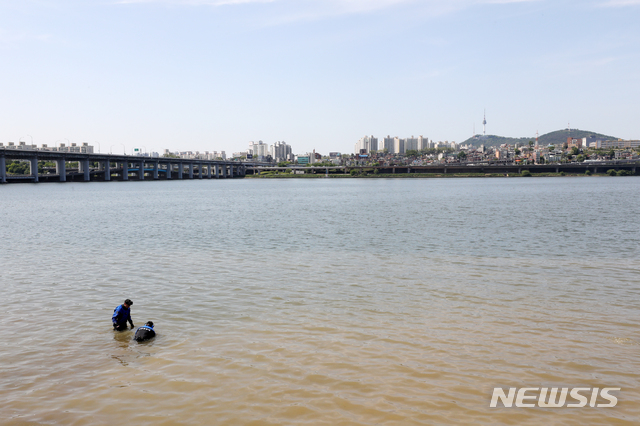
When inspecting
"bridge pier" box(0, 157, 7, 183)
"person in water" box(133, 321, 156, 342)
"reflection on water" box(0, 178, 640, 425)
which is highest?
"bridge pier" box(0, 157, 7, 183)

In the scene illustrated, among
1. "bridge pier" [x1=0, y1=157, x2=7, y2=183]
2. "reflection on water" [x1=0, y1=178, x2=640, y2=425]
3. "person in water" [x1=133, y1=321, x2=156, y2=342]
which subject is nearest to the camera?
"reflection on water" [x1=0, y1=178, x2=640, y2=425]

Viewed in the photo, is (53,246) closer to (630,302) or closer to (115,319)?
(115,319)

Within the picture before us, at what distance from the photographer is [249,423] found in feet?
26.0

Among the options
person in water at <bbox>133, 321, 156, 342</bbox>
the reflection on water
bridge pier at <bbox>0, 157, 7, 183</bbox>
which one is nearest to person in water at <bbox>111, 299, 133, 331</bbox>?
the reflection on water

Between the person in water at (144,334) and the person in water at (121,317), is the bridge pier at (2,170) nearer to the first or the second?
the person in water at (121,317)

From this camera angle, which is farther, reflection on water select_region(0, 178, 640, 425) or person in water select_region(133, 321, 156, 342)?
person in water select_region(133, 321, 156, 342)

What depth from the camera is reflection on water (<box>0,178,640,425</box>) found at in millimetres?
8445

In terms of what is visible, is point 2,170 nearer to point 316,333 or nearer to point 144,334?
point 144,334

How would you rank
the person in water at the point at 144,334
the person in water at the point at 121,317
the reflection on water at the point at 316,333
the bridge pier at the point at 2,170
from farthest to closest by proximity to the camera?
the bridge pier at the point at 2,170, the person in water at the point at 121,317, the person in water at the point at 144,334, the reflection on water at the point at 316,333

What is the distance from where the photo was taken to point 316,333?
12.2 meters

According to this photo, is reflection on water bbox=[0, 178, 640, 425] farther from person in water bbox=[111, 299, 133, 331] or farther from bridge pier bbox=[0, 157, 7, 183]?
bridge pier bbox=[0, 157, 7, 183]

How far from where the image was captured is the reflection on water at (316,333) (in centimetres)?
845

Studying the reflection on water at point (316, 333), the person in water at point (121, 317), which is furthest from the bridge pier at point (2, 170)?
the person in water at point (121, 317)

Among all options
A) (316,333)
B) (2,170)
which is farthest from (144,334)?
(2,170)
